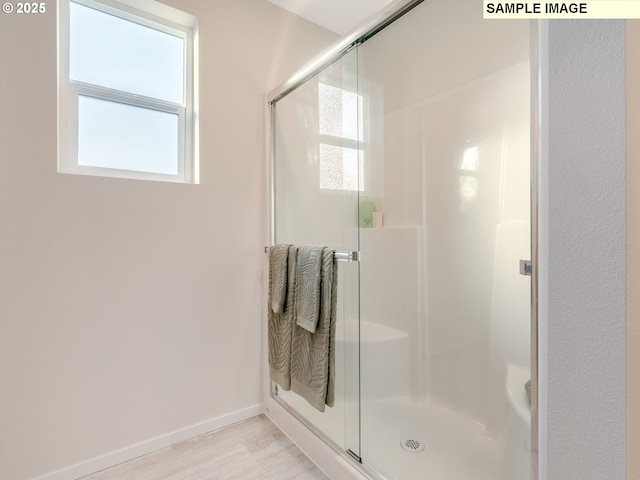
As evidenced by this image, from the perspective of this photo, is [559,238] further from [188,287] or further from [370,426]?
[188,287]

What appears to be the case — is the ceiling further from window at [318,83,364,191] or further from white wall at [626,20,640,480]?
white wall at [626,20,640,480]

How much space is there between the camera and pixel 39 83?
4.18ft

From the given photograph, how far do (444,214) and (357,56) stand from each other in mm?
842

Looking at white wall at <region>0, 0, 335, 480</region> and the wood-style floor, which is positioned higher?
white wall at <region>0, 0, 335, 480</region>

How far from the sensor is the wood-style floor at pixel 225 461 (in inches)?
53.4

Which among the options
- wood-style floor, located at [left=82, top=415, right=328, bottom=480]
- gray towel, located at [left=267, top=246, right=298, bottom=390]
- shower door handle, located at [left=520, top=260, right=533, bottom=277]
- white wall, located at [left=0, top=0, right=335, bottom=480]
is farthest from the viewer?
gray towel, located at [left=267, top=246, right=298, bottom=390]

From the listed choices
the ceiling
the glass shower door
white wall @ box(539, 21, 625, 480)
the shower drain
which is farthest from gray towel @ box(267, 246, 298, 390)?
the ceiling

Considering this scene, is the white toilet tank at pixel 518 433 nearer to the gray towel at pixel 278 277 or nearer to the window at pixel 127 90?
the gray towel at pixel 278 277

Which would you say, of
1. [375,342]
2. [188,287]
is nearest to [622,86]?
[375,342]

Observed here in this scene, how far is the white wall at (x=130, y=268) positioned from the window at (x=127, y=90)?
0.12m

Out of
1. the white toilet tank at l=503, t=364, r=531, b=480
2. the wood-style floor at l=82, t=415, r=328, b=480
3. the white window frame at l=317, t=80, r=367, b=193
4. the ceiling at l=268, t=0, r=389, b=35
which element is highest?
the ceiling at l=268, t=0, r=389, b=35

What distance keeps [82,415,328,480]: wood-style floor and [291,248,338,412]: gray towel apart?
1.07 ft

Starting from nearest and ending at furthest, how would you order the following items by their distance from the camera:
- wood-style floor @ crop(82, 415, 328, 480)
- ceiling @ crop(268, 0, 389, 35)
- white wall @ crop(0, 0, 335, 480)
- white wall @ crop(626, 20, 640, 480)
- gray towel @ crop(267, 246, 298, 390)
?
white wall @ crop(626, 20, 640, 480), white wall @ crop(0, 0, 335, 480), wood-style floor @ crop(82, 415, 328, 480), gray towel @ crop(267, 246, 298, 390), ceiling @ crop(268, 0, 389, 35)

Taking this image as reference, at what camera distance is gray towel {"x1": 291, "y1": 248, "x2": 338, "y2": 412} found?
1297 millimetres
